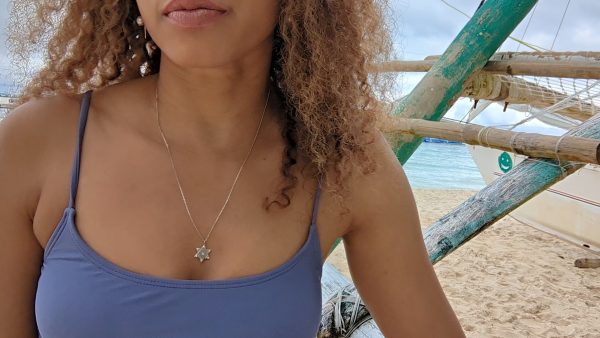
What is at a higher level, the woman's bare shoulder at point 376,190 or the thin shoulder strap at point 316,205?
the woman's bare shoulder at point 376,190

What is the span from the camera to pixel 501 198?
1.81 meters

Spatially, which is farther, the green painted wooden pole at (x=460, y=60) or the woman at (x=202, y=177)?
the green painted wooden pole at (x=460, y=60)

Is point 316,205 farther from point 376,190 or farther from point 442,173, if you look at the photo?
point 442,173

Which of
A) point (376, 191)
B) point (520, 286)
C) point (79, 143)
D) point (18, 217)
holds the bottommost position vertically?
point (18, 217)

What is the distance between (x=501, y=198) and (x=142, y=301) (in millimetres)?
1344

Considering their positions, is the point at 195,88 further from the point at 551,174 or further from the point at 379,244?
the point at 551,174

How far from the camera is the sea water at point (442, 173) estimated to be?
18.6 m

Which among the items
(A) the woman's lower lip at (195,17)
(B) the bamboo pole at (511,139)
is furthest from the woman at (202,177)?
(B) the bamboo pole at (511,139)

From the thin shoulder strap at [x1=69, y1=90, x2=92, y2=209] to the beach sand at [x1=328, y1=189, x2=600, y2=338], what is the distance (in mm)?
4344

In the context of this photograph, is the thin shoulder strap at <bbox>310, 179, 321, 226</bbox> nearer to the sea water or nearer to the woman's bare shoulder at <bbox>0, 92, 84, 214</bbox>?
the woman's bare shoulder at <bbox>0, 92, 84, 214</bbox>

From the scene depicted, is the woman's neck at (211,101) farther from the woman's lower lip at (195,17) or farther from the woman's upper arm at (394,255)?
the woman's upper arm at (394,255)

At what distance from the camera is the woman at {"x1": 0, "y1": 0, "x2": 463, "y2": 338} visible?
2.73 ft

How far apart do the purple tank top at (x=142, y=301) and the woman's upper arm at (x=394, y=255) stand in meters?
0.22

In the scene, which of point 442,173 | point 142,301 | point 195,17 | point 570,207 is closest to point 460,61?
point 195,17
